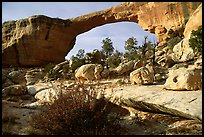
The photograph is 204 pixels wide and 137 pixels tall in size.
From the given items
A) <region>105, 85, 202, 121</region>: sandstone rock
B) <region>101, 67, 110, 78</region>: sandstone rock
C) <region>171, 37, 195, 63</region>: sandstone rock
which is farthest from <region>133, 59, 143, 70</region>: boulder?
<region>105, 85, 202, 121</region>: sandstone rock

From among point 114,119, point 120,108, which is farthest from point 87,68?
point 114,119

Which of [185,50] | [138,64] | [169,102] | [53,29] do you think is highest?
[53,29]

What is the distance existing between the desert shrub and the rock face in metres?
19.8

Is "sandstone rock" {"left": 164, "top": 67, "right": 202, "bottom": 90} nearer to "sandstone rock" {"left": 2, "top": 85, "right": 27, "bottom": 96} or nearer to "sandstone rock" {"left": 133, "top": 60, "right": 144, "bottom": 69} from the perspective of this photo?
"sandstone rock" {"left": 133, "top": 60, "right": 144, "bottom": 69}

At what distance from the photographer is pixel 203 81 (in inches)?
290

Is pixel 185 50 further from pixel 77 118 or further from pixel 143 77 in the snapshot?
pixel 77 118

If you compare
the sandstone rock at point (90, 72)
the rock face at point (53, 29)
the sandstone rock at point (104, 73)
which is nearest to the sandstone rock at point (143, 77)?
the sandstone rock at point (104, 73)

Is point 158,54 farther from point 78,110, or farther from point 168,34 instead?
point 78,110

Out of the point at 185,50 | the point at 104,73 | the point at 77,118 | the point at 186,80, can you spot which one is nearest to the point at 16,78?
the point at 104,73

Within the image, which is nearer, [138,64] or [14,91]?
[14,91]

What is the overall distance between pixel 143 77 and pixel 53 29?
17112 mm

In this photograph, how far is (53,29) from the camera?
26.4m

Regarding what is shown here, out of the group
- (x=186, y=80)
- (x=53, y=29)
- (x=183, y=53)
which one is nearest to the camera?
(x=186, y=80)

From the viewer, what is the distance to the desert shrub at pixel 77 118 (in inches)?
189
